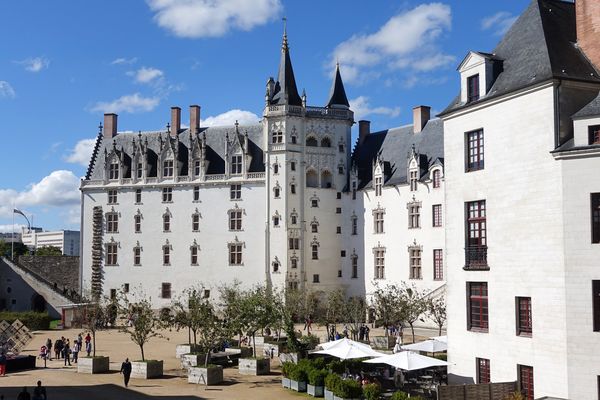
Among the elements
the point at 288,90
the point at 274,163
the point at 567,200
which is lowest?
the point at 567,200

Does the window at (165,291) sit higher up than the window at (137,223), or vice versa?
the window at (137,223)

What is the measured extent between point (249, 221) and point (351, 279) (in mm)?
10141

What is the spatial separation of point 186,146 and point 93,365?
34.0 m

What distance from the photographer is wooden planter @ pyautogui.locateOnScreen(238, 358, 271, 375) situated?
32.4m

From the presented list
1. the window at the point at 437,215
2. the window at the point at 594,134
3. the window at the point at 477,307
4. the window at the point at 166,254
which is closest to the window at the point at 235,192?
the window at the point at 166,254

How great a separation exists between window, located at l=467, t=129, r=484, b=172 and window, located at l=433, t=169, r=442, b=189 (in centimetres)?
2419

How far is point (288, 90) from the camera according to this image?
A: 59719 mm

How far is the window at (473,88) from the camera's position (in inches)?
1030

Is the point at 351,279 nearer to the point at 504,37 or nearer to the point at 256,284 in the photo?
the point at 256,284

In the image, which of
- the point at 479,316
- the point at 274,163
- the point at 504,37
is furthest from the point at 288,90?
the point at 479,316

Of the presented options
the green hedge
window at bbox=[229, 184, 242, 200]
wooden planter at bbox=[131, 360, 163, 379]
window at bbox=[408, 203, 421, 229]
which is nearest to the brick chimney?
window at bbox=[229, 184, 242, 200]

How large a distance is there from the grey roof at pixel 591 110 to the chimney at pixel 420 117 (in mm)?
35374

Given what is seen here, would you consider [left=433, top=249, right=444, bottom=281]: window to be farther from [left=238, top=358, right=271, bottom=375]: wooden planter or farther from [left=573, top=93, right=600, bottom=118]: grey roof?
[left=573, top=93, right=600, bottom=118]: grey roof

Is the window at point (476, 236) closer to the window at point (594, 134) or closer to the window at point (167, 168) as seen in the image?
the window at point (594, 134)
